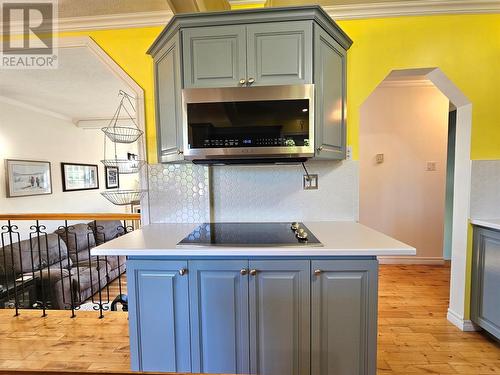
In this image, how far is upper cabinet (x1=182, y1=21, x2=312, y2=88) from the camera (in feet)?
5.05

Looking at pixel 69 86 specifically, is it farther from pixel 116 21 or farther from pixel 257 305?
pixel 257 305

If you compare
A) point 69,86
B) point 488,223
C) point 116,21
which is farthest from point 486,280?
point 69,86

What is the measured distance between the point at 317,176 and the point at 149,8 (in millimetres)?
1793

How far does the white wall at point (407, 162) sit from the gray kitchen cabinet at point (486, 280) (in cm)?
145

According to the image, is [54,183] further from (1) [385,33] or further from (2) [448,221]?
(2) [448,221]

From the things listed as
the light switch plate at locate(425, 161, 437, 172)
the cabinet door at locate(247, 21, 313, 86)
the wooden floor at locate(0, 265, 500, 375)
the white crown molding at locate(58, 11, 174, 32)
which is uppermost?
the white crown molding at locate(58, 11, 174, 32)

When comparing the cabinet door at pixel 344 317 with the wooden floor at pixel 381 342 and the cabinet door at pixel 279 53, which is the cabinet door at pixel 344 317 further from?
the cabinet door at pixel 279 53

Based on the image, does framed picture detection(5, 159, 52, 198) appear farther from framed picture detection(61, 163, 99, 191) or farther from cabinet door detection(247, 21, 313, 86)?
cabinet door detection(247, 21, 313, 86)

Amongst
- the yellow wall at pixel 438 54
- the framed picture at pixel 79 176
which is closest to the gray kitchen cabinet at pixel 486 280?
the yellow wall at pixel 438 54

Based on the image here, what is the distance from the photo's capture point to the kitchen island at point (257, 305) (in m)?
1.34

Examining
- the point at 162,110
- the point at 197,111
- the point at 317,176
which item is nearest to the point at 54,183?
the point at 162,110

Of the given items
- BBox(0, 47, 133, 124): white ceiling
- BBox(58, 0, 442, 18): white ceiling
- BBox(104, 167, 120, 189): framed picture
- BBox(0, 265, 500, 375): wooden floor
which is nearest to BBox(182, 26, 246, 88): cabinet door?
BBox(58, 0, 442, 18): white ceiling

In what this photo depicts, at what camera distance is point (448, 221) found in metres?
3.38

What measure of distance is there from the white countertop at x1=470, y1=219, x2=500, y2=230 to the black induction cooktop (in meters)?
1.34
